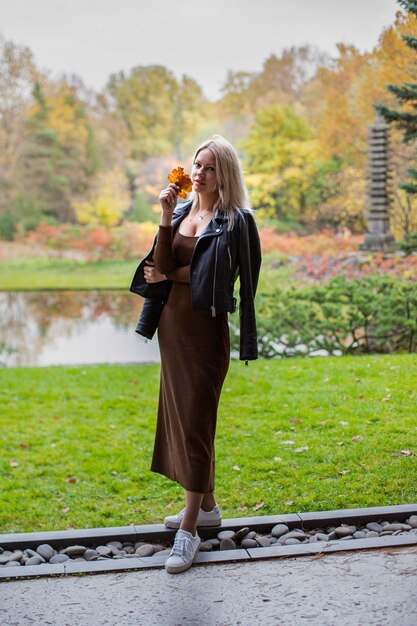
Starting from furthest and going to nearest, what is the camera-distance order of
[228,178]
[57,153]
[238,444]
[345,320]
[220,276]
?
[57,153], [345,320], [238,444], [228,178], [220,276]

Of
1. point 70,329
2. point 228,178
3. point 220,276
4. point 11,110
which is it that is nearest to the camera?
point 220,276

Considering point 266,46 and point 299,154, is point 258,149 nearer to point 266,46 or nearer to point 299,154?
point 299,154

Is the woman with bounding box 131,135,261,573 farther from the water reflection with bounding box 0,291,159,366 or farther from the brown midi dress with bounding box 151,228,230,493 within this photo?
the water reflection with bounding box 0,291,159,366

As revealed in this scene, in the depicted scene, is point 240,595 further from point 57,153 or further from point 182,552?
point 57,153

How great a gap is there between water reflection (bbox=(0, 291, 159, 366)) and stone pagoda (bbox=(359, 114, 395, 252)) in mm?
2766

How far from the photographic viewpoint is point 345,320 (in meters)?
8.75

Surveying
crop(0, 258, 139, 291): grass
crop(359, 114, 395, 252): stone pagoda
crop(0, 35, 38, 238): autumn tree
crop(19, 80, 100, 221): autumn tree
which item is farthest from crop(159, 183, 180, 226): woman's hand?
crop(0, 35, 38, 238): autumn tree

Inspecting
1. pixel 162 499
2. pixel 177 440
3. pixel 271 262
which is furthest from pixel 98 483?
pixel 271 262

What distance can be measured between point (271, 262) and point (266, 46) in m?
2.52

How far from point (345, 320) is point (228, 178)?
18.6 feet

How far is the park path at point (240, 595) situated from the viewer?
9.06ft

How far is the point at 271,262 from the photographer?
9664 mm

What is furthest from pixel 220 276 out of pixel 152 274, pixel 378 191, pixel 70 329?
pixel 70 329

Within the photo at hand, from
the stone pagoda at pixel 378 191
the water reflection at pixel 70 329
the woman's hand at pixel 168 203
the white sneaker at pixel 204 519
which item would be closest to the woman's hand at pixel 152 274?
the woman's hand at pixel 168 203
